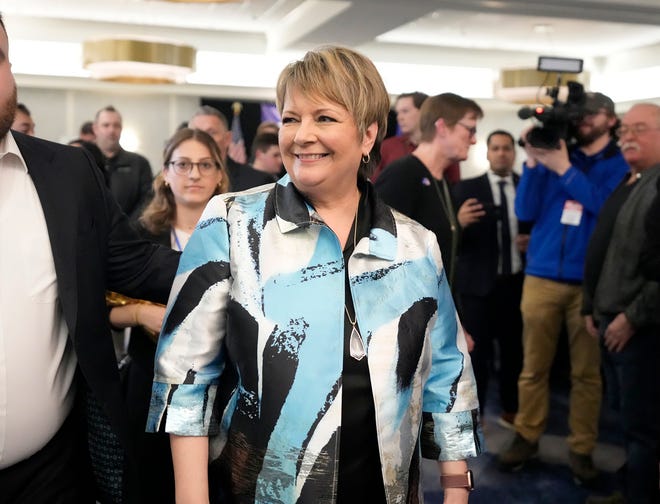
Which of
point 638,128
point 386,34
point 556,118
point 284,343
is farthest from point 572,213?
point 386,34

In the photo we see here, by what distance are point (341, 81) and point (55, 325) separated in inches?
27.7

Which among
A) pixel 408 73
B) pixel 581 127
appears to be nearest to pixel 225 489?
pixel 581 127

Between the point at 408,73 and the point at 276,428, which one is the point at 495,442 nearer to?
the point at 276,428

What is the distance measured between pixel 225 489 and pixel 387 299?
48 cm

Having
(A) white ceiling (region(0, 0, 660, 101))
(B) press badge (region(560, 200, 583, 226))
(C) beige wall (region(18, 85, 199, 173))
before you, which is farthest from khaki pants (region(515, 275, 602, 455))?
(C) beige wall (region(18, 85, 199, 173))

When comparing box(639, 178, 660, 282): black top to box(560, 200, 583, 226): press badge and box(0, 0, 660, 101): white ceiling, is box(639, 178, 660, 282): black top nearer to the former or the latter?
box(560, 200, 583, 226): press badge

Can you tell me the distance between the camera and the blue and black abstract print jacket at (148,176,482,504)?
1338 millimetres

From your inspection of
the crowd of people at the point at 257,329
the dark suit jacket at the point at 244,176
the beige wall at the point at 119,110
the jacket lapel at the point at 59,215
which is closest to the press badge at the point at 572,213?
the dark suit jacket at the point at 244,176

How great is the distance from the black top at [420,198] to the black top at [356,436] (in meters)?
1.48

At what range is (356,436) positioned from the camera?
4.55 ft

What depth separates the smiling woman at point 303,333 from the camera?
1.34 metres

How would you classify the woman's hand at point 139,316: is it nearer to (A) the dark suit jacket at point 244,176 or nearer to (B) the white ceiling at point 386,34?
(A) the dark suit jacket at point 244,176

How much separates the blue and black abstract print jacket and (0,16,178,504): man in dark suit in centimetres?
17

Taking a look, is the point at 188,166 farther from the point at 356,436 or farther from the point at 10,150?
the point at 356,436
